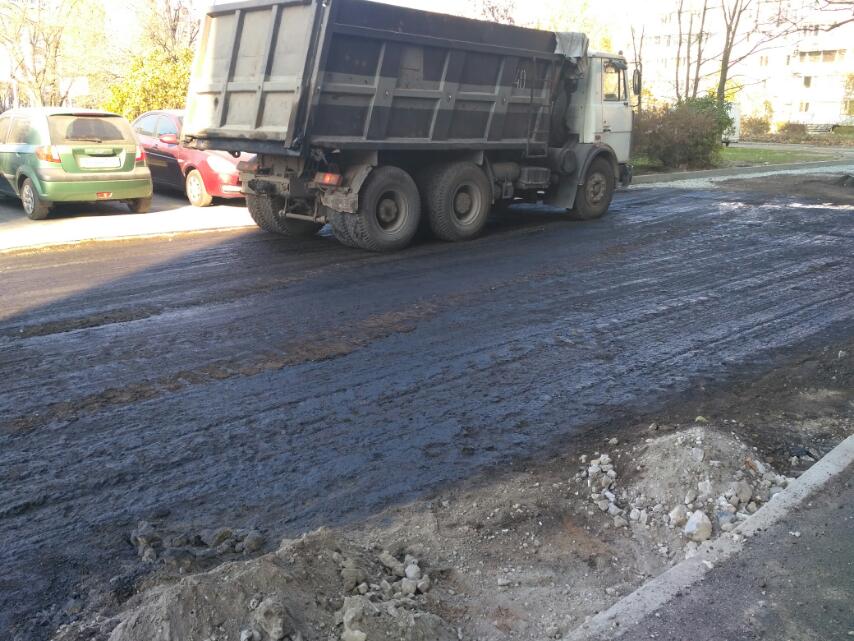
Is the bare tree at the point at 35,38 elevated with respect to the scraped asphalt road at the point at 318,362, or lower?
elevated

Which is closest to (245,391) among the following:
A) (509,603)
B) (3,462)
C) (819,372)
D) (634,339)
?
(3,462)

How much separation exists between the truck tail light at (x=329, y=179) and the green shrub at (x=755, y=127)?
46.0 meters

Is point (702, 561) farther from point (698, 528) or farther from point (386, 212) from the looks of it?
point (386, 212)

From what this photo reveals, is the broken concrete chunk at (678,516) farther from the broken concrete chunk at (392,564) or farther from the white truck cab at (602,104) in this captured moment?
the white truck cab at (602,104)

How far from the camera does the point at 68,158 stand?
12.9 metres

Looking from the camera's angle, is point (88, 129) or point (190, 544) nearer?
point (190, 544)

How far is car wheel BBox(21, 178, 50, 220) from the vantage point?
13094 millimetres

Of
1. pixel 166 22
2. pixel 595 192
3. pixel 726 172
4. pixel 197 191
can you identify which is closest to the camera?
pixel 595 192

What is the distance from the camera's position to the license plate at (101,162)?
13.0 m

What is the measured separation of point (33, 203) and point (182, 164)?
3028 mm

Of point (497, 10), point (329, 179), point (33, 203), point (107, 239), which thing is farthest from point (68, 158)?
point (497, 10)

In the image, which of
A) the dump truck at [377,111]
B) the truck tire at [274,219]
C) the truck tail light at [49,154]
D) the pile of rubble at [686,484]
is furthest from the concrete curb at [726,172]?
the pile of rubble at [686,484]

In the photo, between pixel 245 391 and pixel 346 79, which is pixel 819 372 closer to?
pixel 245 391

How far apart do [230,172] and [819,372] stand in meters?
11.1
